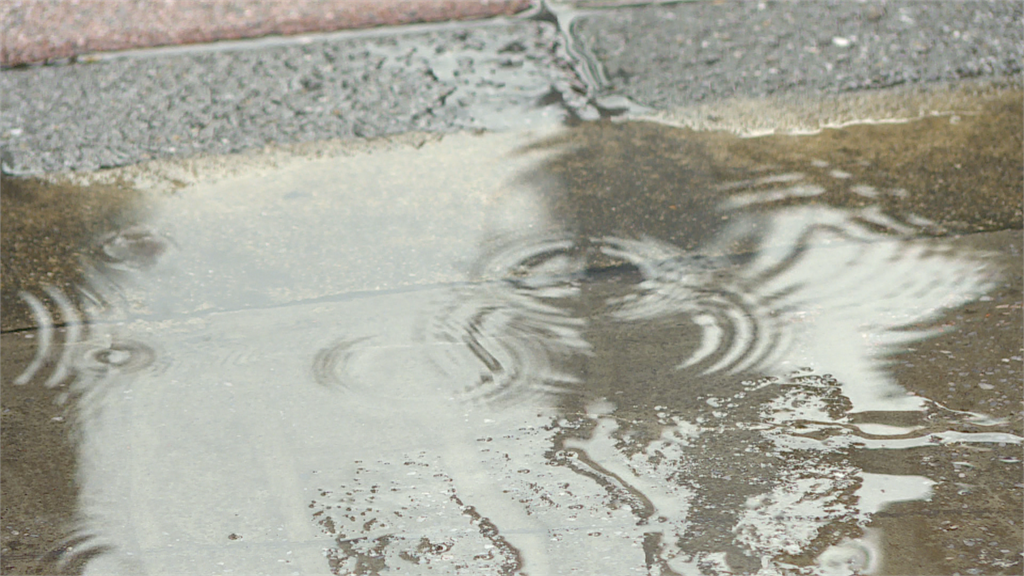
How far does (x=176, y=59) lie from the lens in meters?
3.04

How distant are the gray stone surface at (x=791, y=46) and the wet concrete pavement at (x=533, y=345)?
0.27 feet

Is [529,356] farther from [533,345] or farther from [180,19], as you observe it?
[180,19]

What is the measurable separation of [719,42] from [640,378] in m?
1.58

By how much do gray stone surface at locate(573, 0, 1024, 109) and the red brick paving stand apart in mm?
500

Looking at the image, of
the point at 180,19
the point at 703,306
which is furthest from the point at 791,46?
the point at 180,19

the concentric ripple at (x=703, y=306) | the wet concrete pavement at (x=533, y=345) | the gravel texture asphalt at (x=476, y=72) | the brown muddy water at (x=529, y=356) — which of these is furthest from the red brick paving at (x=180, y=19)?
the concentric ripple at (x=703, y=306)

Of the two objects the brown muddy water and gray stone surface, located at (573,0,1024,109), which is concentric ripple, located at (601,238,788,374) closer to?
the brown muddy water

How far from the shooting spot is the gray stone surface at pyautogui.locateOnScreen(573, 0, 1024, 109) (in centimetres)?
287

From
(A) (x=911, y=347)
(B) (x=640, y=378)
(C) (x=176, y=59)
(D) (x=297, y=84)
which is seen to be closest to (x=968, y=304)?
(A) (x=911, y=347)

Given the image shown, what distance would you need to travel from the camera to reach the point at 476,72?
9.70 feet

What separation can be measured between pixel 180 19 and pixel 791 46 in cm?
199

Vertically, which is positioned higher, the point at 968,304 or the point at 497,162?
the point at 497,162

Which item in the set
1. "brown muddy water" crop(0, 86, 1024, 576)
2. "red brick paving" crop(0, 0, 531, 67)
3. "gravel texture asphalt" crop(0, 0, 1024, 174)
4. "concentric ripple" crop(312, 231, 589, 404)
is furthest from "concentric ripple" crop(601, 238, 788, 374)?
"red brick paving" crop(0, 0, 531, 67)

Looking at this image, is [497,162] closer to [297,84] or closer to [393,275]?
[393,275]
